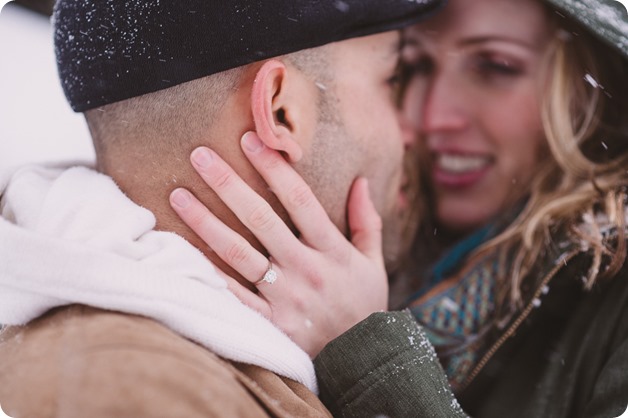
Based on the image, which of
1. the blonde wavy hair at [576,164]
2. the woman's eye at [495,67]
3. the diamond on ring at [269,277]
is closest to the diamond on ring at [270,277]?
the diamond on ring at [269,277]

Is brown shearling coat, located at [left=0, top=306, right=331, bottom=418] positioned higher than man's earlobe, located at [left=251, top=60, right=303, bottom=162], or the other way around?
man's earlobe, located at [left=251, top=60, right=303, bottom=162]

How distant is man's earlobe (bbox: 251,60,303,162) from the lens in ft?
4.67

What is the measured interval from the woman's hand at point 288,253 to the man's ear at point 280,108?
42 millimetres

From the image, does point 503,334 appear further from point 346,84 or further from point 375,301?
point 346,84

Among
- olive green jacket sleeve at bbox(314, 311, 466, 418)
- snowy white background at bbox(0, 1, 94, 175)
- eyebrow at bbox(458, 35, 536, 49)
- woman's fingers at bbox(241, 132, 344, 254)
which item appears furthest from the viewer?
snowy white background at bbox(0, 1, 94, 175)

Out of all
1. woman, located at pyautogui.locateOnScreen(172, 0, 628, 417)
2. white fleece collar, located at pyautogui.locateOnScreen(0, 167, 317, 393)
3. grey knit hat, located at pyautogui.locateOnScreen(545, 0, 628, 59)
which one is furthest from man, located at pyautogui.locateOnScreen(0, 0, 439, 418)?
grey knit hat, located at pyautogui.locateOnScreen(545, 0, 628, 59)

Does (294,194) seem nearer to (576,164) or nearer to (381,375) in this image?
(381,375)

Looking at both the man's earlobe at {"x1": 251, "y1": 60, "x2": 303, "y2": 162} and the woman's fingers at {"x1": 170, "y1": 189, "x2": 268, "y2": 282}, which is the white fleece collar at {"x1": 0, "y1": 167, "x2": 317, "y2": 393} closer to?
the woman's fingers at {"x1": 170, "y1": 189, "x2": 268, "y2": 282}

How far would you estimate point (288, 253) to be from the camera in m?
1.49

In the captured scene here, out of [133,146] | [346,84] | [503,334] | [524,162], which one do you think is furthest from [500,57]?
[133,146]

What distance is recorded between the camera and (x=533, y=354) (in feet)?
5.82

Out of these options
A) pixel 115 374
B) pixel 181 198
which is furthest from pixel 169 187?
pixel 115 374

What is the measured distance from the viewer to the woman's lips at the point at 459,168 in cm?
221

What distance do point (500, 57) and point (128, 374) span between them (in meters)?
1.64
